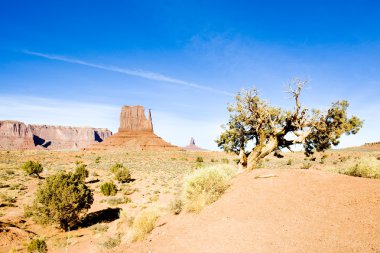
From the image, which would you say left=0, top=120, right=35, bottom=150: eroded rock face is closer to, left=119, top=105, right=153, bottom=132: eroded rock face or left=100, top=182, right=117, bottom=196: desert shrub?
left=119, top=105, right=153, bottom=132: eroded rock face

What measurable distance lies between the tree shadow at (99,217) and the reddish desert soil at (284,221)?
242 inches

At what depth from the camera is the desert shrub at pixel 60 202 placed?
12.8 meters

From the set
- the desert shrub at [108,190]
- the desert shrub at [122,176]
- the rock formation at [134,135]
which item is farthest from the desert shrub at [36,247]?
the rock formation at [134,135]

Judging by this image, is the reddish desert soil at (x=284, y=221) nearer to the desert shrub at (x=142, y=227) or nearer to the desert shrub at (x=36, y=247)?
the desert shrub at (x=142, y=227)

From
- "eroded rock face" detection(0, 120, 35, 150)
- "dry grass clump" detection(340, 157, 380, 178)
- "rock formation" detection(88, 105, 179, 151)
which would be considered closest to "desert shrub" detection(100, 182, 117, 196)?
"dry grass clump" detection(340, 157, 380, 178)

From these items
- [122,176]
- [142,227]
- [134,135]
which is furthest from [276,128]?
[134,135]

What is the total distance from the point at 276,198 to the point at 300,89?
6733mm

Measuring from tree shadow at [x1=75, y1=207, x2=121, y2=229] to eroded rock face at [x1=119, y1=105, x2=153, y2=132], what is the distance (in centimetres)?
11198

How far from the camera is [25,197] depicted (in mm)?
19562

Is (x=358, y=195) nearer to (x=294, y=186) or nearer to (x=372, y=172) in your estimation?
(x=294, y=186)

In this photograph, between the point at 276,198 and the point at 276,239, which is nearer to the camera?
the point at 276,239

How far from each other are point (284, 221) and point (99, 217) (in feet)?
41.1

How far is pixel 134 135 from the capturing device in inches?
4574

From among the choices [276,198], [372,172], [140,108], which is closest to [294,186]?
[276,198]
